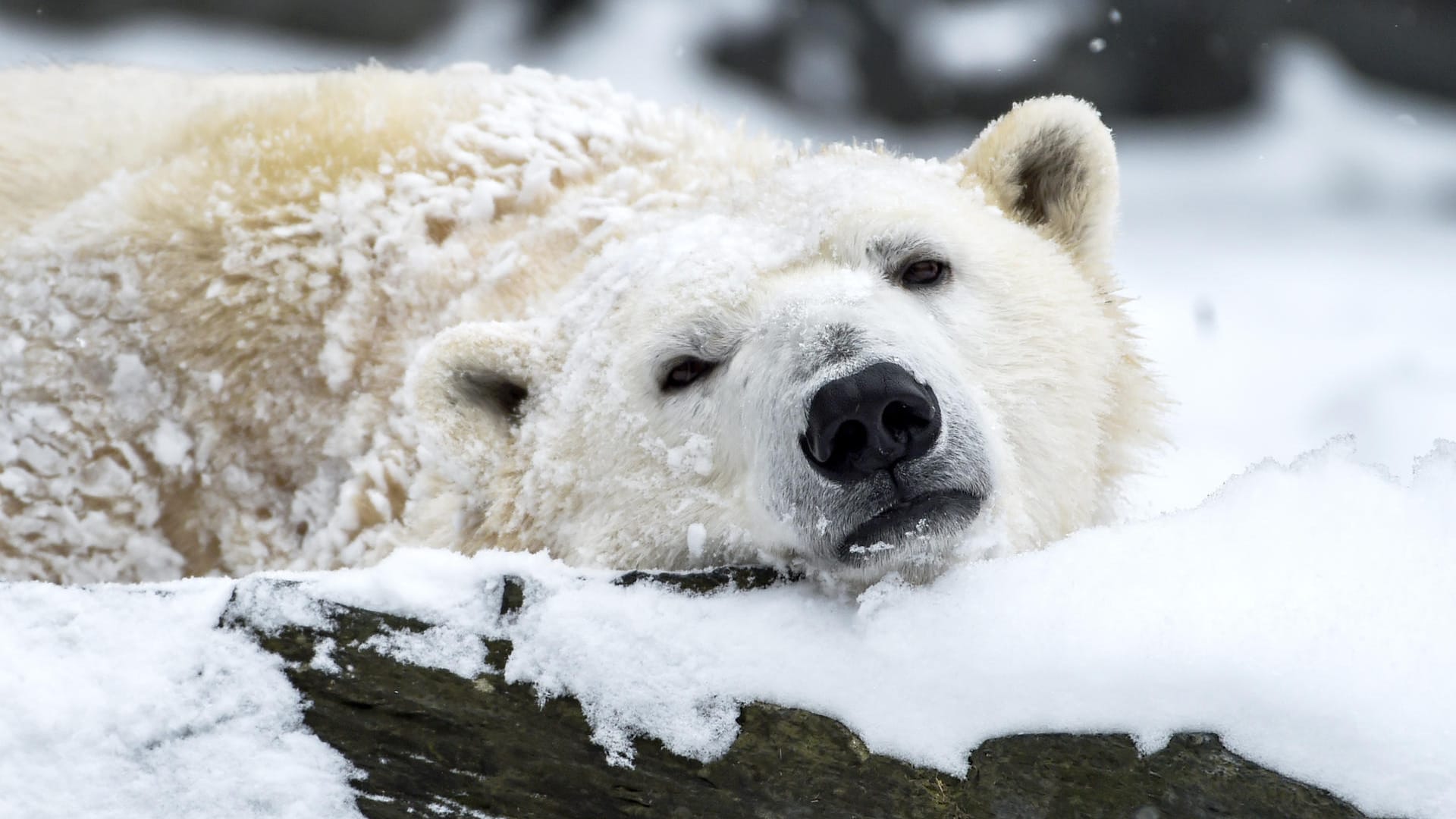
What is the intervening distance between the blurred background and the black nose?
22.6 feet

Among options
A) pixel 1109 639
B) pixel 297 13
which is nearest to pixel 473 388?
pixel 1109 639

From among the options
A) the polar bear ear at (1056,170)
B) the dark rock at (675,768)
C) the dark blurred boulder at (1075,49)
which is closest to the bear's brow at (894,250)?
the polar bear ear at (1056,170)

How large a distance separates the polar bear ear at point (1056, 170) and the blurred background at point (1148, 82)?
5.65 m

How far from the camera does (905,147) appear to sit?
10.6 m

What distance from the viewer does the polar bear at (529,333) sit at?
2424mm

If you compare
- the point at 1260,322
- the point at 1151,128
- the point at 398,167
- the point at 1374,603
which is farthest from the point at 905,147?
the point at 1374,603

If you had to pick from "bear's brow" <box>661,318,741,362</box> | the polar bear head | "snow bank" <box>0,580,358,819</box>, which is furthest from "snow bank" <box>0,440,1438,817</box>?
"bear's brow" <box>661,318,741,362</box>

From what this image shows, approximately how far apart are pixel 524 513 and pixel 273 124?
5.47 feet

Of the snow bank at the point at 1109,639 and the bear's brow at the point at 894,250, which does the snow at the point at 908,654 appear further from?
the bear's brow at the point at 894,250

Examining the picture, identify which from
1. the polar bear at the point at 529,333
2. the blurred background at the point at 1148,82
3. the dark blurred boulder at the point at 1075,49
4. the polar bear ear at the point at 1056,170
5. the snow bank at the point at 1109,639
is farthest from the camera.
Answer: the dark blurred boulder at the point at 1075,49

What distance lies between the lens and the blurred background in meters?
9.75

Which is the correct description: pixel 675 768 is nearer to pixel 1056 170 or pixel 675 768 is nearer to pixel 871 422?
pixel 871 422

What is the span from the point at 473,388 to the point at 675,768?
4.54ft

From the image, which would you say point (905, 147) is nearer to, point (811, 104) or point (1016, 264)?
point (811, 104)
